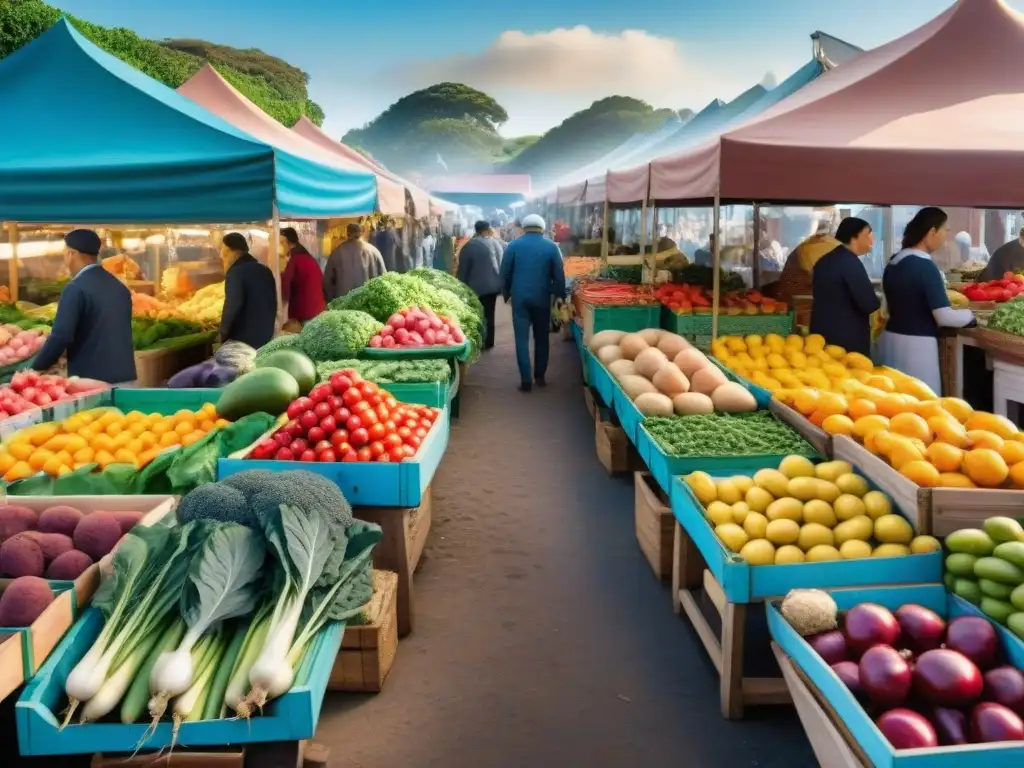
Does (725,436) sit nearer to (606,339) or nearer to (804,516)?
(804,516)

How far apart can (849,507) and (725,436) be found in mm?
1182

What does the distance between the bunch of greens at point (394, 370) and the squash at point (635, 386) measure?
1294mm

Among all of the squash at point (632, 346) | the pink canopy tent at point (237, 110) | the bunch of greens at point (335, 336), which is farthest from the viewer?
the pink canopy tent at point (237, 110)

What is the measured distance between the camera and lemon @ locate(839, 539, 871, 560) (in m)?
3.57

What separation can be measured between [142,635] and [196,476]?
146cm

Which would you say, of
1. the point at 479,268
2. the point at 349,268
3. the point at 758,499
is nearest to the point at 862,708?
the point at 758,499

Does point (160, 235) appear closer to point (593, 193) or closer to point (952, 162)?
point (593, 193)

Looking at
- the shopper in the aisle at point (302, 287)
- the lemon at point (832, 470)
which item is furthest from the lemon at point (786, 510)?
the shopper in the aisle at point (302, 287)

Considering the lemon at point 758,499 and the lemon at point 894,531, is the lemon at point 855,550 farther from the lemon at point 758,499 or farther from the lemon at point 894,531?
the lemon at point 758,499

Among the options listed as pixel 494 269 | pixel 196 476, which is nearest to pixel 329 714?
pixel 196 476

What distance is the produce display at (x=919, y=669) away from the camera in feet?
8.14

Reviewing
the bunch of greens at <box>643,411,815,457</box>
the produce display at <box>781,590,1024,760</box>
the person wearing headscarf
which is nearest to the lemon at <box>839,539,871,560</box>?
the produce display at <box>781,590,1024,760</box>

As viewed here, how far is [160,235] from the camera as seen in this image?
12.6 meters

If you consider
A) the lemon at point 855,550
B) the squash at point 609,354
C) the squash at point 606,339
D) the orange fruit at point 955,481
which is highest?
the squash at point 606,339
